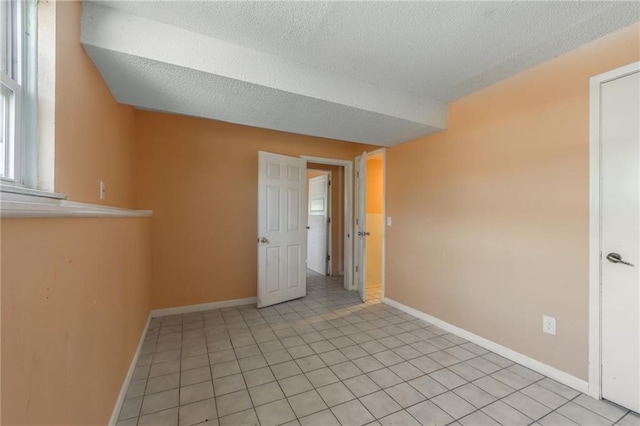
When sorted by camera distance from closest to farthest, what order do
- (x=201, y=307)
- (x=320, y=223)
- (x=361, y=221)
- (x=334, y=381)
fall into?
(x=334, y=381) → (x=201, y=307) → (x=361, y=221) → (x=320, y=223)

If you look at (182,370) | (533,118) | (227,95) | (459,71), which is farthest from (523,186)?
(182,370)

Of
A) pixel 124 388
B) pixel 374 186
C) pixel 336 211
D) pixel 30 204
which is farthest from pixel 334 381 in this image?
pixel 336 211

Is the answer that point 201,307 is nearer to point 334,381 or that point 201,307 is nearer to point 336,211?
point 334,381

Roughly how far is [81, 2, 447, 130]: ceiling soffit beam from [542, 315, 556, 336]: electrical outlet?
1.95m

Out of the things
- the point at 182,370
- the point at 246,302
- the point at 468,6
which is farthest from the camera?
the point at 246,302

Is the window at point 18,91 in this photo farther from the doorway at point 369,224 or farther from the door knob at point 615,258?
the doorway at point 369,224

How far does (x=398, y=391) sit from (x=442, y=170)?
6.83ft

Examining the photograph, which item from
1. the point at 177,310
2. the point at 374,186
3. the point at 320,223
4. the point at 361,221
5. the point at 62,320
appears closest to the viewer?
the point at 62,320

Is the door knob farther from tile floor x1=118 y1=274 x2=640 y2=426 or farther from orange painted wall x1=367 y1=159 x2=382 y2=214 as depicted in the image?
orange painted wall x1=367 y1=159 x2=382 y2=214

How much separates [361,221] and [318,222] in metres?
1.79

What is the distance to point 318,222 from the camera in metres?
5.52

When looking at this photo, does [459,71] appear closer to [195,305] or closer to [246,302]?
[246,302]

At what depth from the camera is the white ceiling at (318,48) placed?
148cm

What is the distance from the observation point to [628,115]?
5.28 feet
